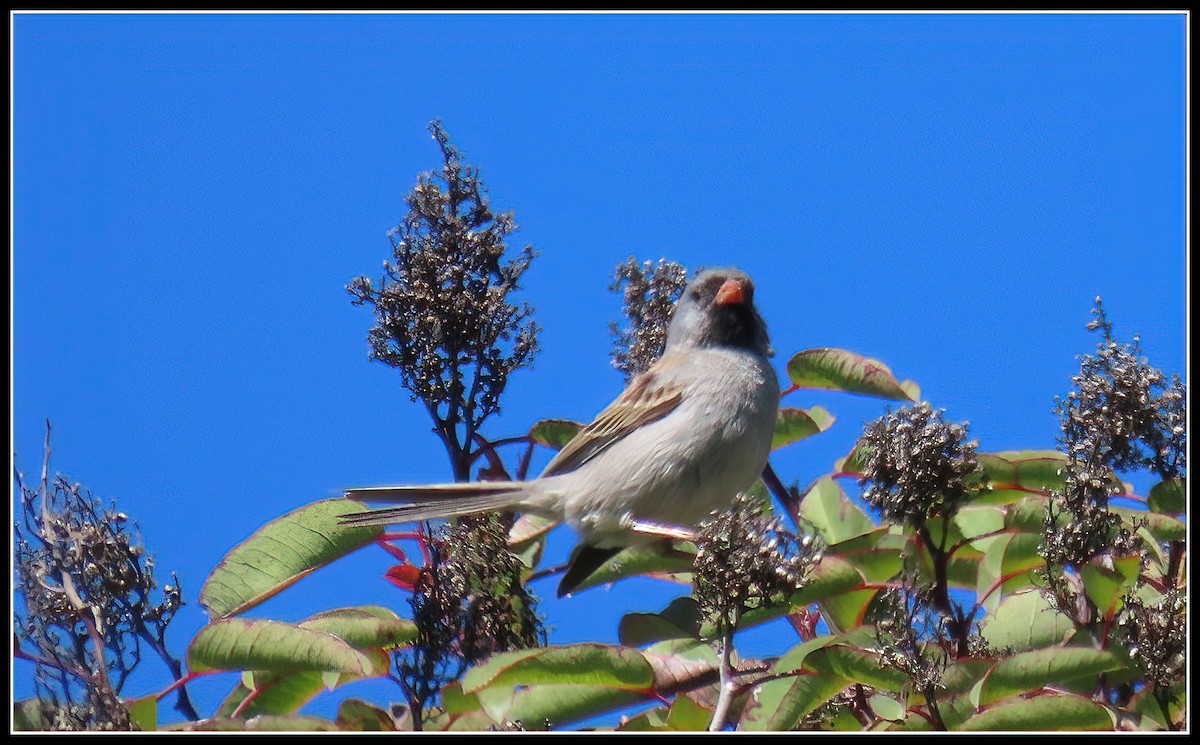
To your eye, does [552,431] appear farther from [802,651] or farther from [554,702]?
[802,651]

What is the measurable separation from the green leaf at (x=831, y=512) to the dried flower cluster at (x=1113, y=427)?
763 mm

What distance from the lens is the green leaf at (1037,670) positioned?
2703mm

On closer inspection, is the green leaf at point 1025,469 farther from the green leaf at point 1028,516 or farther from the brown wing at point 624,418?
the brown wing at point 624,418

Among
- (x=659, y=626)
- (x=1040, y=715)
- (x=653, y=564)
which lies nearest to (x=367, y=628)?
(x=659, y=626)

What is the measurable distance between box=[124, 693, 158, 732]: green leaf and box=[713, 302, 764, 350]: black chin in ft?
10.4

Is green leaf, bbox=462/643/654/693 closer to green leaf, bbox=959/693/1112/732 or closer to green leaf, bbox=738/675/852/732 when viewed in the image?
green leaf, bbox=738/675/852/732

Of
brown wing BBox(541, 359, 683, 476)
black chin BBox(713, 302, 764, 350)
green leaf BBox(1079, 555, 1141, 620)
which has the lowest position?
green leaf BBox(1079, 555, 1141, 620)

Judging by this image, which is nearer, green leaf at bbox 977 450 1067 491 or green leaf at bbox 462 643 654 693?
green leaf at bbox 462 643 654 693

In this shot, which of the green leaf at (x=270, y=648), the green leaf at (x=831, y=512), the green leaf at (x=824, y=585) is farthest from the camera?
the green leaf at (x=831, y=512)

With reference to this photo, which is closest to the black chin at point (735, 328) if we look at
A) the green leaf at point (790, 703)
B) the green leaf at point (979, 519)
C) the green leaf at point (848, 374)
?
the green leaf at point (848, 374)

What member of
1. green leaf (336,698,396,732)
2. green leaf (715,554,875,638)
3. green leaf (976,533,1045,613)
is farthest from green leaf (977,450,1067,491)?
green leaf (336,698,396,732)

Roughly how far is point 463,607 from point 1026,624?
5.55 ft

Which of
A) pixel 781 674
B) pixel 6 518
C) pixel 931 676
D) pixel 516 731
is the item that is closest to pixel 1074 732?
pixel 931 676

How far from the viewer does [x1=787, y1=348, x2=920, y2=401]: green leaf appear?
3883 millimetres
